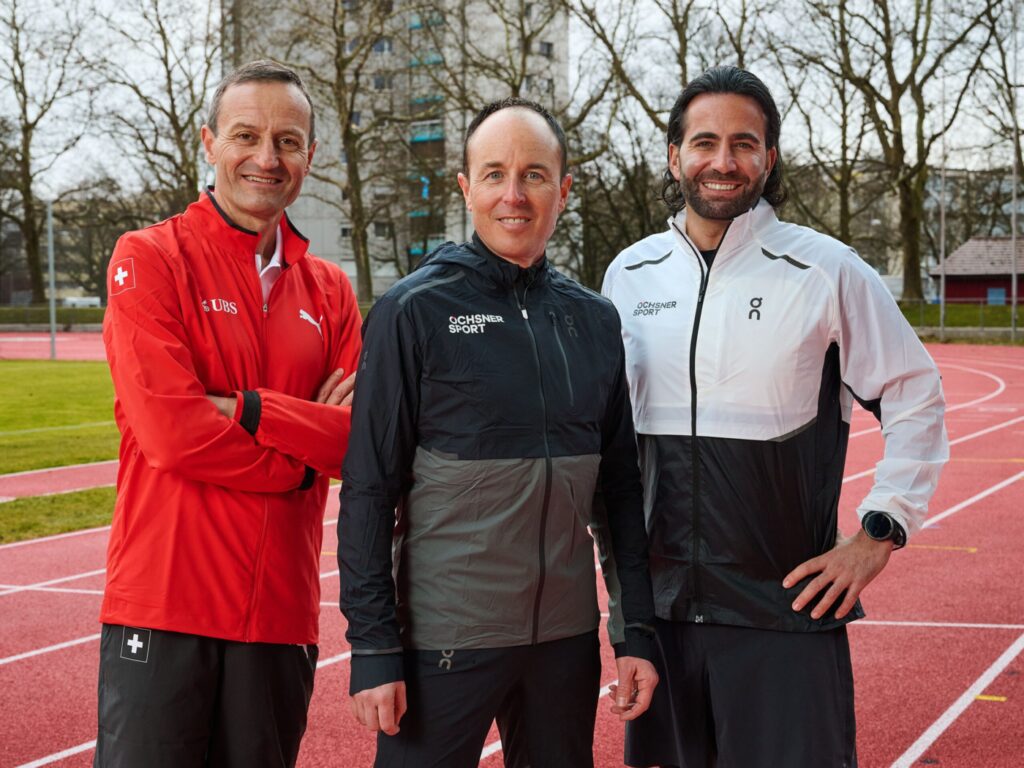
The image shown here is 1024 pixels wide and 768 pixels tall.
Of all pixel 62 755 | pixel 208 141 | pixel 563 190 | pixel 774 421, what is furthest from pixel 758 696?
pixel 62 755

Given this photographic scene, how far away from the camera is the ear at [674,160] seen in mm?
3150

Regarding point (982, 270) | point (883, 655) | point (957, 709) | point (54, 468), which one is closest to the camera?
point (957, 709)

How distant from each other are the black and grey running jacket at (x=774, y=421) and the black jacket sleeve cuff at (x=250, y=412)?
1.02m

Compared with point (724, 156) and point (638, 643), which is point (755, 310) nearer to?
point (724, 156)

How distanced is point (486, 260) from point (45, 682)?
14.0 ft

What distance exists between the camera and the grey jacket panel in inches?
101

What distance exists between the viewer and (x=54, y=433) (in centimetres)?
1686

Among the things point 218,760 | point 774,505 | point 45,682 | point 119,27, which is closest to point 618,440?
point 774,505

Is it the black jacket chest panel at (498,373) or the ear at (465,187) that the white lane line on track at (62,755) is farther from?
the ear at (465,187)

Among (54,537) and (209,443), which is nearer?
(209,443)

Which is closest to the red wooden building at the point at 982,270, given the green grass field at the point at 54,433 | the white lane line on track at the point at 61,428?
the green grass field at the point at 54,433

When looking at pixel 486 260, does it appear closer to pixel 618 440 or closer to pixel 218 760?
pixel 618 440

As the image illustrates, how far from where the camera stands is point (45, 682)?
5.80 metres

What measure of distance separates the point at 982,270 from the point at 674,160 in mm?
52381
